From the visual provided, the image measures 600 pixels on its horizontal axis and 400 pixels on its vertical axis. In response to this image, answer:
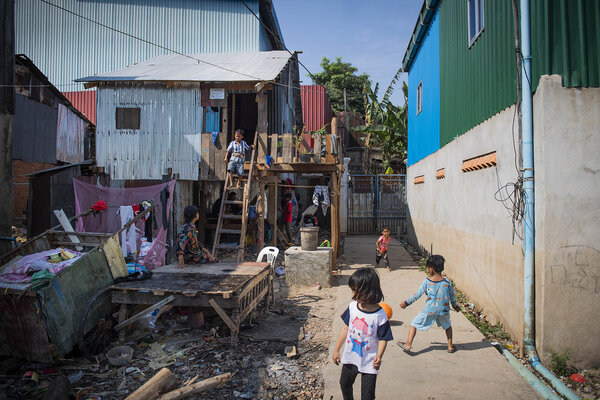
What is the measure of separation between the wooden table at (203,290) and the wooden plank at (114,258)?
301mm

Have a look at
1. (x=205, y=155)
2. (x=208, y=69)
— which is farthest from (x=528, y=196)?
(x=208, y=69)

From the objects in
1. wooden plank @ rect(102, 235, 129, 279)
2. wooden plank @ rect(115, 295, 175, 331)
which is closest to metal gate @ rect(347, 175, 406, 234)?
wooden plank @ rect(102, 235, 129, 279)

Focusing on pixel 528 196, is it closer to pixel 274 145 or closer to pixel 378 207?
pixel 274 145

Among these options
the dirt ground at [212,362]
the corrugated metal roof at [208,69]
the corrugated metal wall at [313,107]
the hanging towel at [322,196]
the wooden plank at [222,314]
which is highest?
the corrugated metal wall at [313,107]

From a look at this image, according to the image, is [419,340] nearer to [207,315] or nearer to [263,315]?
[263,315]

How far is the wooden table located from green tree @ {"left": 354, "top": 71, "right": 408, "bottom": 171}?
1521 cm

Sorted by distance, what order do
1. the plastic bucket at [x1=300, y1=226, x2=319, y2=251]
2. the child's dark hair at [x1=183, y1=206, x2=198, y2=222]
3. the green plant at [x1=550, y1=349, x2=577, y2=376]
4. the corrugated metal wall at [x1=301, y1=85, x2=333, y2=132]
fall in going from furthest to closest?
Result: the corrugated metal wall at [x1=301, y1=85, x2=333, y2=132]
the plastic bucket at [x1=300, y1=226, x2=319, y2=251]
the child's dark hair at [x1=183, y1=206, x2=198, y2=222]
the green plant at [x1=550, y1=349, x2=577, y2=376]

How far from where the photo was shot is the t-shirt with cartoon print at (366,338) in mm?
3033

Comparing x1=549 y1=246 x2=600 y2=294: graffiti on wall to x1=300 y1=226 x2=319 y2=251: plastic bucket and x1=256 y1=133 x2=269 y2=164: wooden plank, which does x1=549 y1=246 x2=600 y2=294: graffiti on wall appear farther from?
x1=256 y1=133 x2=269 y2=164: wooden plank

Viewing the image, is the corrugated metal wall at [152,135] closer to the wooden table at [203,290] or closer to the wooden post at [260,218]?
the wooden post at [260,218]

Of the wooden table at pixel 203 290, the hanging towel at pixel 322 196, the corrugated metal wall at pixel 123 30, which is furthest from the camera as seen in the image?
the corrugated metal wall at pixel 123 30

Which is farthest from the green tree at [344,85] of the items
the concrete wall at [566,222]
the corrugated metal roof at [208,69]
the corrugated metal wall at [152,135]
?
the concrete wall at [566,222]

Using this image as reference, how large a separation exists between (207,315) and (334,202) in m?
4.72

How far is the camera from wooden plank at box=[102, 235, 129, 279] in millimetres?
5480
